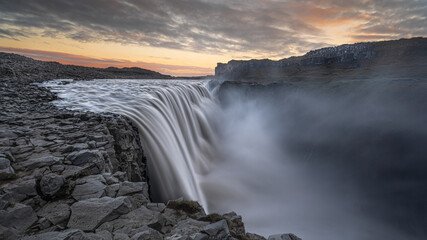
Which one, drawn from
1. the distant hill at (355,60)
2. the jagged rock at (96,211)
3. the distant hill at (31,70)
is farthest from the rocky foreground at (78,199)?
the distant hill at (355,60)

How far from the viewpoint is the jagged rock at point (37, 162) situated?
4.33 metres

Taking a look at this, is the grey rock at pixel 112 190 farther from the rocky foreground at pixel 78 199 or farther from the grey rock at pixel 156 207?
the grey rock at pixel 156 207

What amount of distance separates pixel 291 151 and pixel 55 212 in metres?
30.5

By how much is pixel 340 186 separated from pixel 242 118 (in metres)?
16.9

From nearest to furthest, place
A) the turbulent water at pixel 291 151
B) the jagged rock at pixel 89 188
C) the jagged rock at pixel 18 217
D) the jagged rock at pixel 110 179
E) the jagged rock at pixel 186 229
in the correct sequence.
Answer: the jagged rock at pixel 18 217, the jagged rock at pixel 186 229, the jagged rock at pixel 89 188, the jagged rock at pixel 110 179, the turbulent water at pixel 291 151

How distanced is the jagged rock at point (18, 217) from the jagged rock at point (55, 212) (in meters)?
0.15

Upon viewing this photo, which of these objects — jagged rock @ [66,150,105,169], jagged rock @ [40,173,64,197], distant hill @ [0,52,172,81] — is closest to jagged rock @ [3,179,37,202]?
jagged rock @ [40,173,64,197]

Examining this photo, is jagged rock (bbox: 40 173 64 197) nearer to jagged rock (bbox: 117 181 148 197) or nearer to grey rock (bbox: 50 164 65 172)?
grey rock (bbox: 50 164 65 172)

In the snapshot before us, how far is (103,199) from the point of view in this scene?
374 centimetres

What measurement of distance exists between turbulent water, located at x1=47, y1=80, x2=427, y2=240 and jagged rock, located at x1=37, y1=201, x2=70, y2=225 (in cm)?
520

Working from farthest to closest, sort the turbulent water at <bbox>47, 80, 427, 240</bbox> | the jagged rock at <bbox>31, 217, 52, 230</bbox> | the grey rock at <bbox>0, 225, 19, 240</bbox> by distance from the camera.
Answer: the turbulent water at <bbox>47, 80, 427, 240</bbox>
the jagged rock at <bbox>31, 217, 52, 230</bbox>
the grey rock at <bbox>0, 225, 19, 240</bbox>

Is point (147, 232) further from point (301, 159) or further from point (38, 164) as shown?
point (301, 159)

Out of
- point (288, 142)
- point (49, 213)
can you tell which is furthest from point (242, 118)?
point (49, 213)

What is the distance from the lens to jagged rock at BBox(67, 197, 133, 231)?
10.4ft
